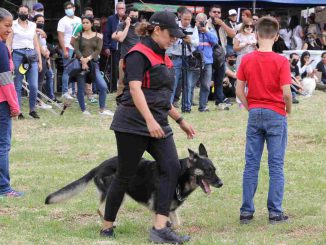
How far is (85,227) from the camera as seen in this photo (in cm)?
621

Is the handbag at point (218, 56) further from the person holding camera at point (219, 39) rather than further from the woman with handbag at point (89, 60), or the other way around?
the woman with handbag at point (89, 60)

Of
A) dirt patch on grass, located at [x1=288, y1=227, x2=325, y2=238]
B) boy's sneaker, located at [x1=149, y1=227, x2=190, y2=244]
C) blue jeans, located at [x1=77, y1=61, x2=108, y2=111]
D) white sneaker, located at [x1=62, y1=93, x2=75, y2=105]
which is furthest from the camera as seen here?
white sneaker, located at [x1=62, y1=93, x2=75, y2=105]

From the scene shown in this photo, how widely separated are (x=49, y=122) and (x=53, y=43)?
574 centimetres

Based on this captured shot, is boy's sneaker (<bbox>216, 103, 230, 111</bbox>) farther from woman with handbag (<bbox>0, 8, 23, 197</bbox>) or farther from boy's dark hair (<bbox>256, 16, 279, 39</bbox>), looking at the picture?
boy's dark hair (<bbox>256, 16, 279, 39</bbox>)

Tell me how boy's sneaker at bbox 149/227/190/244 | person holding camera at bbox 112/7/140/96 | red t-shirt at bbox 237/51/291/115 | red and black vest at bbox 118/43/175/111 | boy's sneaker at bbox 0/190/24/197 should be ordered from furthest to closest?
person holding camera at bbox 112/7/140/96
boy's sneaker at bbox 0/190/24/197
red t-shirt at bbox 237/51/291/115
boy's sneaker at bbox 149/227/190/244
red and black vest at bbox 118/43/175/111

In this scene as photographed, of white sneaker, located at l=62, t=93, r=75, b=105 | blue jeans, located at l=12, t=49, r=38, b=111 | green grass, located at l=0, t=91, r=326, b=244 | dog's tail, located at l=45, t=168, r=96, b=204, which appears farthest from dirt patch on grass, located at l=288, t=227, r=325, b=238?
white sneaker, located at l=62, t=93, r=75, b=105

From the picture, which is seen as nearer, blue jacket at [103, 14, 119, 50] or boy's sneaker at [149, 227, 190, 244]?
boy's sneaker at [149, 227, 190, 244]

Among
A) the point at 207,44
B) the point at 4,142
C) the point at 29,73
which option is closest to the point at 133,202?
the point at 4,142

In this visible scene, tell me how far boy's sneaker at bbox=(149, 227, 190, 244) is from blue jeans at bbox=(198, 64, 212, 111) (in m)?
8.45

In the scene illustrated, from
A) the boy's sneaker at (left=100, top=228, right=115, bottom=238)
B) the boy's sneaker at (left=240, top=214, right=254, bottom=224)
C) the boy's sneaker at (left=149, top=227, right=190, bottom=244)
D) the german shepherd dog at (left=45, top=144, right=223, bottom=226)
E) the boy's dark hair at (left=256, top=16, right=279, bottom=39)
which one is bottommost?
the boy's sneaker at (left=240, top=214, right=254, bottom=224)

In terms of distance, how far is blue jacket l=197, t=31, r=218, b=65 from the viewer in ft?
45.5

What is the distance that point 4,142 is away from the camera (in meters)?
7.07

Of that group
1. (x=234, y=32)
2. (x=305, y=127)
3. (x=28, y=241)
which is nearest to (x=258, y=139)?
(x=28, y=241)

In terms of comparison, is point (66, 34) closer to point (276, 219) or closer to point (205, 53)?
point (205, 53)
